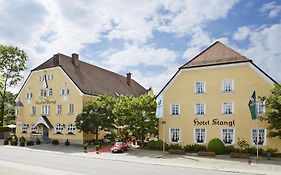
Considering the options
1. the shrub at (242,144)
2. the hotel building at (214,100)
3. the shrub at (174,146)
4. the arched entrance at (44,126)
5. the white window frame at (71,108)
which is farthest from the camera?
the arched entrance at (44,126)

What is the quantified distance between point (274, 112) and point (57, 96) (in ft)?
99.6

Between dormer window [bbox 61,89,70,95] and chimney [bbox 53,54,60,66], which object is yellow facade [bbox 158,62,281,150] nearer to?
dormer window [bbox 61,89,70,95]

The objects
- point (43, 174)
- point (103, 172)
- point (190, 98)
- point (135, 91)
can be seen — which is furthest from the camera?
point (135, 91)

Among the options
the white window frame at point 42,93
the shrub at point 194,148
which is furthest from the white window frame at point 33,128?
the shrub at point 194,148

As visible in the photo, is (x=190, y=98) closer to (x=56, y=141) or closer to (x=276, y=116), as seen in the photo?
(x=276, y=116)

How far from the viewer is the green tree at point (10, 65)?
187 ft

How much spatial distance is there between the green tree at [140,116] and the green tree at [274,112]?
485 inches

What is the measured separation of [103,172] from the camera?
20219 mm

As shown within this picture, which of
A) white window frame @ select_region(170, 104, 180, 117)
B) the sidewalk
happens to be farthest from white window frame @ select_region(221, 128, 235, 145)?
white window frame @ select_region(170, 104, 180, 117)

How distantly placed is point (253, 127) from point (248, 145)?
1862 mm

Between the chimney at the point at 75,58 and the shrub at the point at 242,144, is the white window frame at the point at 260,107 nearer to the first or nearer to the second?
the shrub at the point at 242,144

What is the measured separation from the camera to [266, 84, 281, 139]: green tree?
28766 mm

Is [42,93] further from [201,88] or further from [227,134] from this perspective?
[227,134]

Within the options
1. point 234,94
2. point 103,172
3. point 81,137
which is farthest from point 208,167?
point 81,137
